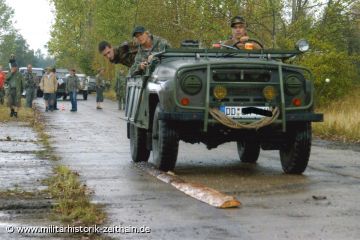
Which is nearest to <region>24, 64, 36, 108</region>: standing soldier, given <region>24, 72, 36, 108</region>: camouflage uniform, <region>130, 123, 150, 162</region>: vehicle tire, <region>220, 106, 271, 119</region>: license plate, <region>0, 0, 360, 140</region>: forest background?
<region>24, 72, 36, 108</region>: camouflage uniform

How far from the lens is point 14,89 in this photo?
25.4m

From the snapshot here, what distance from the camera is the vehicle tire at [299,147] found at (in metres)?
9.61

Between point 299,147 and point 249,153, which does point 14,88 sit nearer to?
point 249,153

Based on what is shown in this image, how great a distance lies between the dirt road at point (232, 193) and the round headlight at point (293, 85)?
1002mm

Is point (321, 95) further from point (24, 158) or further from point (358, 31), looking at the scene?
point (24, 158)

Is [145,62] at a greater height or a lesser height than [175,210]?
greater

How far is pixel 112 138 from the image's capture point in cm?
1659

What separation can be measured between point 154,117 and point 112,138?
671 cm

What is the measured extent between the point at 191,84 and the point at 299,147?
1.53 metres

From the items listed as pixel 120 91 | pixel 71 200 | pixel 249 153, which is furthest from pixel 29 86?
pixel 71 200

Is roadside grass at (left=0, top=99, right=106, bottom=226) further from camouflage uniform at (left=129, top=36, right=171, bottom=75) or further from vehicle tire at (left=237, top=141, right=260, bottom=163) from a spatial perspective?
vehicle tire at (left=237, top=141, right=260, bottom=163)

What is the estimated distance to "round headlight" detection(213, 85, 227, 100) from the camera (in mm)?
9258

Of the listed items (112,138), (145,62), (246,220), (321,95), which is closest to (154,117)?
(145,62)

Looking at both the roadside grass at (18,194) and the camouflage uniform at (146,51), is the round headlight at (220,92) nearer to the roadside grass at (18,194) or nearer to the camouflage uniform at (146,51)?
the camouflage uniform at (146,51)
